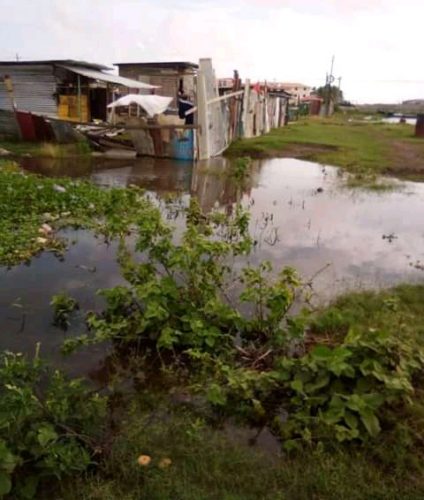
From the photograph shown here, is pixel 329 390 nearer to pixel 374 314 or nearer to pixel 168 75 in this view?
pixel 374 314

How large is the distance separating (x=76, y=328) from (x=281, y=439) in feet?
7.23

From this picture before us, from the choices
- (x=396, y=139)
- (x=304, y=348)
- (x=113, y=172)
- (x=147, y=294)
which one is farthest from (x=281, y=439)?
(x=396, y=139)

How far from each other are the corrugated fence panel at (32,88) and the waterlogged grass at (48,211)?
39.6 feet

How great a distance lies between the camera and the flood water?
15.6ft

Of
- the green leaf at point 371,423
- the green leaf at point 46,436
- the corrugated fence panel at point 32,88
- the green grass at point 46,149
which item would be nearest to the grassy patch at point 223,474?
the green leaf at point 371,423

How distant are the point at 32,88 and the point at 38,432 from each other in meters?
20.6

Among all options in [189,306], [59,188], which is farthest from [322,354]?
[59,188]

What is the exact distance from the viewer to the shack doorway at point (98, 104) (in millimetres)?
23828

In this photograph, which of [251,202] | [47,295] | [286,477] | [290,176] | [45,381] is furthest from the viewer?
[290,176]

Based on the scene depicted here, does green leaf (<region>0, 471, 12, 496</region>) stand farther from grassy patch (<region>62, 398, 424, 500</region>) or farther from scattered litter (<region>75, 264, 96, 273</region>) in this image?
scattered litter (<region>75, 264, 96, 273</region>)

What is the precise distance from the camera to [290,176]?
14.0 m

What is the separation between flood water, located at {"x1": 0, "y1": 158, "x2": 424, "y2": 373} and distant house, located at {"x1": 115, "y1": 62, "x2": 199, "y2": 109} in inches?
626

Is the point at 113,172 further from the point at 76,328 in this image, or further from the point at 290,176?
the point at 76,328

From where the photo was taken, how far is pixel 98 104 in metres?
24.1
